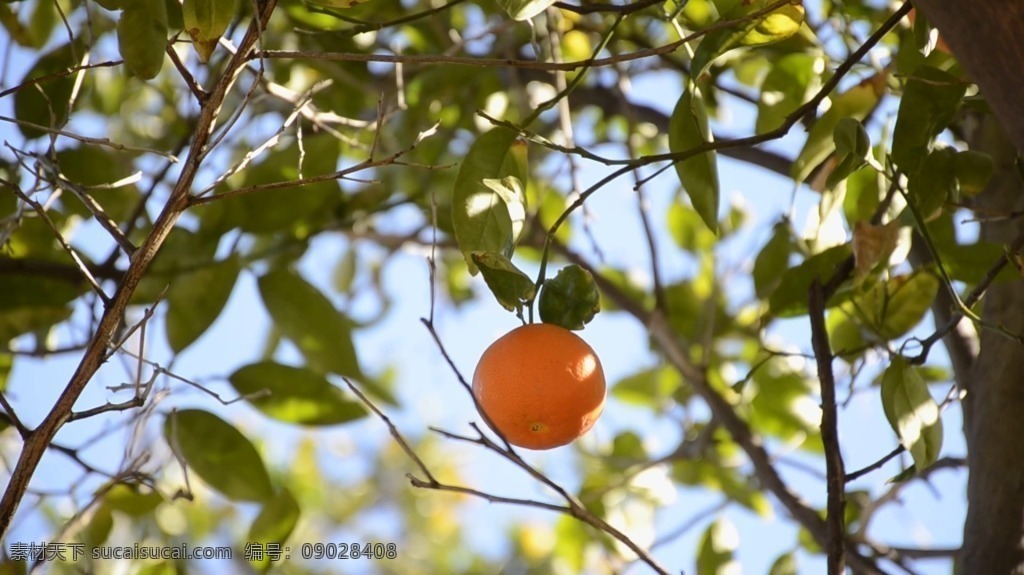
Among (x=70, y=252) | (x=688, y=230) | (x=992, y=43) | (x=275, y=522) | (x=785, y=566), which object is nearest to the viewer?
(x=992, y=43)

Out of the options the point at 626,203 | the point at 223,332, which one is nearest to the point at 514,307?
the point at 626,203

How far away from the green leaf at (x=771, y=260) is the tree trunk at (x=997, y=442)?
178 mm

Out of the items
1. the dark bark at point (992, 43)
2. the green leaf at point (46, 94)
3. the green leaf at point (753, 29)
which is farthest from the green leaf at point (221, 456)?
the dark bark at point (992, 43)

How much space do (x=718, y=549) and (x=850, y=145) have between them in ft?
1.77

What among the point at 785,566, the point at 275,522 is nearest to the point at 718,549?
the point at 785,566

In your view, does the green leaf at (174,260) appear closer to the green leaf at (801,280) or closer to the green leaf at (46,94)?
the green leaf at (46,94)

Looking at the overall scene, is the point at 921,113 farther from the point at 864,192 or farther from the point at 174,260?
the point at 174,260

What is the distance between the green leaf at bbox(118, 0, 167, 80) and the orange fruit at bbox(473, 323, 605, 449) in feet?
0.86

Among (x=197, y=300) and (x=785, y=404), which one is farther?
(x=785, y=404)

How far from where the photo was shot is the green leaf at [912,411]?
559 mm

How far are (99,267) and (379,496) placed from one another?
1593 millimetres

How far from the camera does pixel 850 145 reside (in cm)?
56

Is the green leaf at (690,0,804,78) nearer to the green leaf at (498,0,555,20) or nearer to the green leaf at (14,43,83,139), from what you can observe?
the green leaf at (498,0,555,20)

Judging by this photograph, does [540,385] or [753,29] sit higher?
[753,29]
